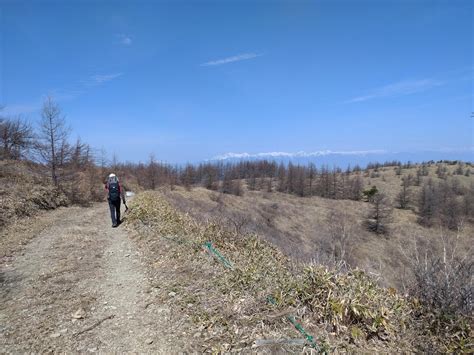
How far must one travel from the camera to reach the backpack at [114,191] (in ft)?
37.6

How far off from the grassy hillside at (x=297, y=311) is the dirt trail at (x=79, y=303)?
431mm

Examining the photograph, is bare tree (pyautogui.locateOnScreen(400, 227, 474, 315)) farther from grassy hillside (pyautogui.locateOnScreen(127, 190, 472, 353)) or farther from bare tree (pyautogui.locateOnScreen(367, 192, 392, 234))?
bare tree (pyautogui.locateOnScreen(367, 192, 392, 234))

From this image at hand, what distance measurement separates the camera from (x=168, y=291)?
521 cm

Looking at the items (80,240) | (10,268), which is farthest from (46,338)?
(80,240)

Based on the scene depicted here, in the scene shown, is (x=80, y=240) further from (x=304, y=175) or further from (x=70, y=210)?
(x=304, y=175)

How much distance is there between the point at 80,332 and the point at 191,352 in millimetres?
1776

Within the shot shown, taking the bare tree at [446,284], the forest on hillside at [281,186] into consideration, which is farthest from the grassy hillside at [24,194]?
the bare tree at [446,284]

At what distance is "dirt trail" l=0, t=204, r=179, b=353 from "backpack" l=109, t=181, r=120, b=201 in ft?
10.2

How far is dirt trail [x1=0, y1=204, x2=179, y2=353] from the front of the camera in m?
3.94

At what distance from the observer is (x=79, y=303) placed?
4949 millimetres

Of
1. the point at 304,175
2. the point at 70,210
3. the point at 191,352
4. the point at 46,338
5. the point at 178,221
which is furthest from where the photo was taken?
the point at 304,175

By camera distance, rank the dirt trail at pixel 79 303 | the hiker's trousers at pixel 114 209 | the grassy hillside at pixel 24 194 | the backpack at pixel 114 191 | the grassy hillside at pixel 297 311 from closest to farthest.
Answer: the grassy hillside at pixel 297 311
the dirt trail at pixel 79 303
the backpack at pixel 114 191
the hiker's trousers at pixel 114 209
the grassy hillside at pixel 24 194

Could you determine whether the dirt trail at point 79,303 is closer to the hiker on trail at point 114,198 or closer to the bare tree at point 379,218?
the hiker on trail at point 114,198

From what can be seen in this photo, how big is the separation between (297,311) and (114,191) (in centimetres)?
965
